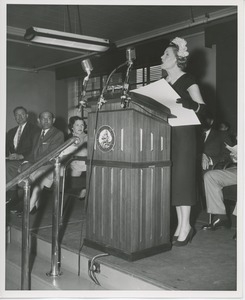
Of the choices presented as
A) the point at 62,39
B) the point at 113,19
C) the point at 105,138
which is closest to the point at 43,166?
the point at 62,39

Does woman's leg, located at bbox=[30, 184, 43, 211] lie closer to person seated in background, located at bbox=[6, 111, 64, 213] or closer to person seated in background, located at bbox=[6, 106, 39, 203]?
person seated in background, located at bbox=[6, 111, 64, 213]

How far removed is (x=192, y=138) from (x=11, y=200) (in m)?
2.57

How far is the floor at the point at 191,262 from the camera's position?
75.5 inches

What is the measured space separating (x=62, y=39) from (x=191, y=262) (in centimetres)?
314

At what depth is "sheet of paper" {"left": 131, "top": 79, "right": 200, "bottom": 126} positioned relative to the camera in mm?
1968

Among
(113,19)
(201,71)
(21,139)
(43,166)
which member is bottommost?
(43,166)

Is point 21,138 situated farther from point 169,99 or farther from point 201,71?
point 201,71

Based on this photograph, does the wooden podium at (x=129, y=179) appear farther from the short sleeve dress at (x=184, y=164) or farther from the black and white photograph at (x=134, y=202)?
the short sleeve dress at (x=184, y=164)

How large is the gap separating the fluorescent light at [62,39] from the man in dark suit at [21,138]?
114 cm

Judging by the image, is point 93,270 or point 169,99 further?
point 93,270

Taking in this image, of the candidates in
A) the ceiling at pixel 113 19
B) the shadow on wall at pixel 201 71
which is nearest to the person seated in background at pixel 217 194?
the ceiling at pixel 113 19

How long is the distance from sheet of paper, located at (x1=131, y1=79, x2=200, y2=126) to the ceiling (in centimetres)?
336

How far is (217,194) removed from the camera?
3.17m

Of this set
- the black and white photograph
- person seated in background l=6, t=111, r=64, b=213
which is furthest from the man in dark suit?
the black and white photograph
